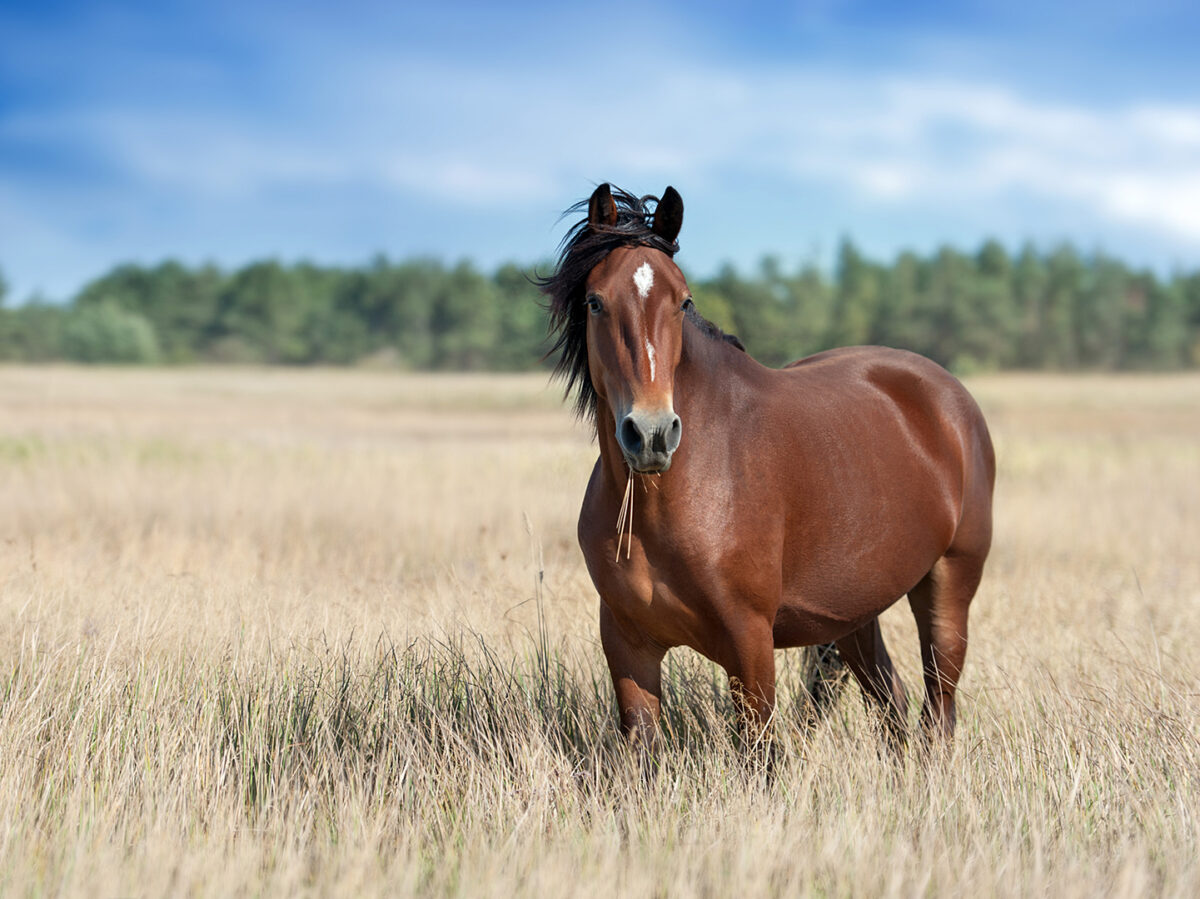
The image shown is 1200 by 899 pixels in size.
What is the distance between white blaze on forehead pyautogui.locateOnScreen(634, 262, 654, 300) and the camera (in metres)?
2.87

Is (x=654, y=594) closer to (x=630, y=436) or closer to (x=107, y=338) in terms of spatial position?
(x=630, y=436)

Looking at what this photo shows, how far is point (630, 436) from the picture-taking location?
2.68 metres

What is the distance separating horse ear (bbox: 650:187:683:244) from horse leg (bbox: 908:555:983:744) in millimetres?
2213

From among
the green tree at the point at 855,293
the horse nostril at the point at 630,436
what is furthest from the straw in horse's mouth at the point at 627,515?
the green tree at the point at 855,293

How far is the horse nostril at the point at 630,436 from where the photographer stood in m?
2.66

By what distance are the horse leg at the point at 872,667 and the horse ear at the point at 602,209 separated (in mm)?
2258

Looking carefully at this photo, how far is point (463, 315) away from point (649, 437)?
64.9 meters

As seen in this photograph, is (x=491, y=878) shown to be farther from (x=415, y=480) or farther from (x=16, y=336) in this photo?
(x=16, y=336)

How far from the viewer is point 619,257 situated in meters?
2.99

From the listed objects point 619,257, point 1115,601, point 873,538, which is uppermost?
point 619,257

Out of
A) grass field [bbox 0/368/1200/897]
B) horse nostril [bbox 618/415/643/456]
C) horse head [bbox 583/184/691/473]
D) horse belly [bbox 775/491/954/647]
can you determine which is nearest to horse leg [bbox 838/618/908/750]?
grass field [bbox 0/368/1200/897]

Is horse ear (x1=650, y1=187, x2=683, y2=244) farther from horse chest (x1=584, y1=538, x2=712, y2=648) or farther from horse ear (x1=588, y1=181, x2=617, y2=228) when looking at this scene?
horse chest (x1=584, y1=538, x2=712, y2=648)

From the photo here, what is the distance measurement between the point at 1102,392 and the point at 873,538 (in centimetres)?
4302

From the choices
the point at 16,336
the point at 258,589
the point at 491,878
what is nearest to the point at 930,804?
the point at 491,878
